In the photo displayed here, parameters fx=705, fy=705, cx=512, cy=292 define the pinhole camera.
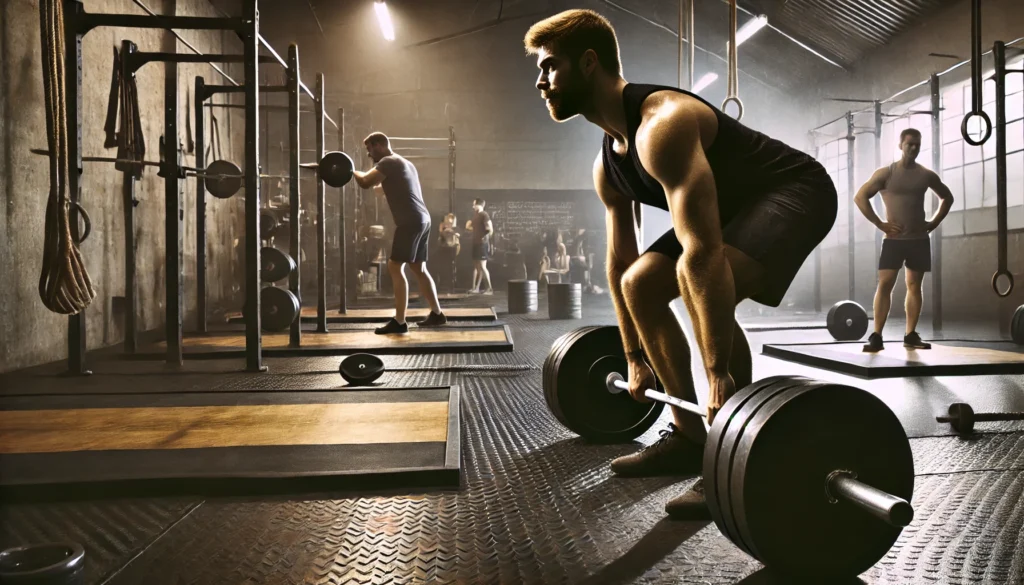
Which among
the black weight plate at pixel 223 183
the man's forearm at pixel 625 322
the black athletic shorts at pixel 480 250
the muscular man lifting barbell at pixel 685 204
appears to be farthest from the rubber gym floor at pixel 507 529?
the black athletic shorts at pixel 480 250

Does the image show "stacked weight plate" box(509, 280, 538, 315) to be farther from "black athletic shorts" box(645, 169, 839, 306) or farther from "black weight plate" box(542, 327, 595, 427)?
"black athletic shorts" box(645, 169, 839, 306)

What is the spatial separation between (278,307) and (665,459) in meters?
3.06

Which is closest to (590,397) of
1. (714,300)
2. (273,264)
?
(714,300)

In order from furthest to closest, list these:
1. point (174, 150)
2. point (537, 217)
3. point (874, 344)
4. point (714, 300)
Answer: point (537, 217) < point (874, 344) < point (174, 150) < point (714, 300)

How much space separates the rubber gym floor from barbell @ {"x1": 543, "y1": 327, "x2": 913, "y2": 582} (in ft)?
0.35

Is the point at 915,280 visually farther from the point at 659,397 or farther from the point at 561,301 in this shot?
the point at 659,397

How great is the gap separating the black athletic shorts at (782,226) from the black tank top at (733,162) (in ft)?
0.10

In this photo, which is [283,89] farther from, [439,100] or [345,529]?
[439,100]

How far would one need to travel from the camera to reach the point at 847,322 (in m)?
4.73

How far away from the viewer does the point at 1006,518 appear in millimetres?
1419

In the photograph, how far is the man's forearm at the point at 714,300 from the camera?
1286 millimetres

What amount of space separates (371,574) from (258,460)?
2.32ft

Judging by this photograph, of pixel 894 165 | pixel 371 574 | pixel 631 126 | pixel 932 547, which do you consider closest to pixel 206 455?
pixel 371 574

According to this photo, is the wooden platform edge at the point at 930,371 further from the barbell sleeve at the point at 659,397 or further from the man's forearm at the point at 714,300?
the man's forearm at the point at 714,300
